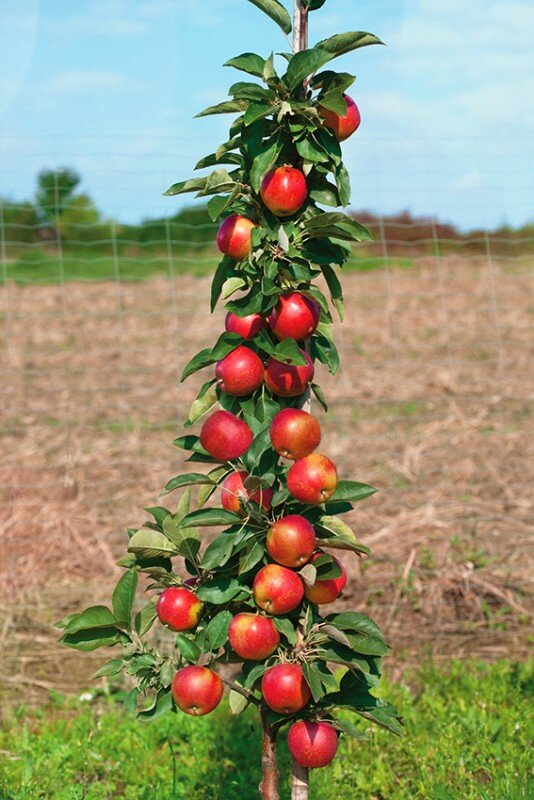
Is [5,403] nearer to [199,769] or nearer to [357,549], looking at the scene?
[199,769]

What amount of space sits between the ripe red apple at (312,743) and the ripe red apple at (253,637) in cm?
17

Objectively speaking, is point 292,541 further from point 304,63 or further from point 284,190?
point 304,63

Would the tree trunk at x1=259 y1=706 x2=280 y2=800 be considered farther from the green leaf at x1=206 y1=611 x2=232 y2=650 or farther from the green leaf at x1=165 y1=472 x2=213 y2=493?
the green leaf at x1=165 y1=472 x2=213 y2=493

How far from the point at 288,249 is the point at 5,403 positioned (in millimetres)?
5554

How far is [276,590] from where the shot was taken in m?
1.60

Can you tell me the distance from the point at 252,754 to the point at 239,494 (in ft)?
4.31

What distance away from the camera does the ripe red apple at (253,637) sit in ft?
5.28

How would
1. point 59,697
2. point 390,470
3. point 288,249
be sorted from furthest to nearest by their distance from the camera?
point 390,470 < point 59,697 < point 288,249

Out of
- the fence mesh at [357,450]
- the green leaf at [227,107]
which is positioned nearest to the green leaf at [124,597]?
the green leaf at [227,107]

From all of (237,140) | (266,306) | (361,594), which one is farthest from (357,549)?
(361,594)

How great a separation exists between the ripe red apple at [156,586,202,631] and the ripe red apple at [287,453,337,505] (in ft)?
0.92

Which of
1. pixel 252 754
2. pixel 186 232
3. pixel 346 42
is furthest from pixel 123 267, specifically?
pixel 346 42

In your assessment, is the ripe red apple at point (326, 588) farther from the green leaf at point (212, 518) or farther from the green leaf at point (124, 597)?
the green leaf at point (124, 597)

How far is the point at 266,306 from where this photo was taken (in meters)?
1.67
